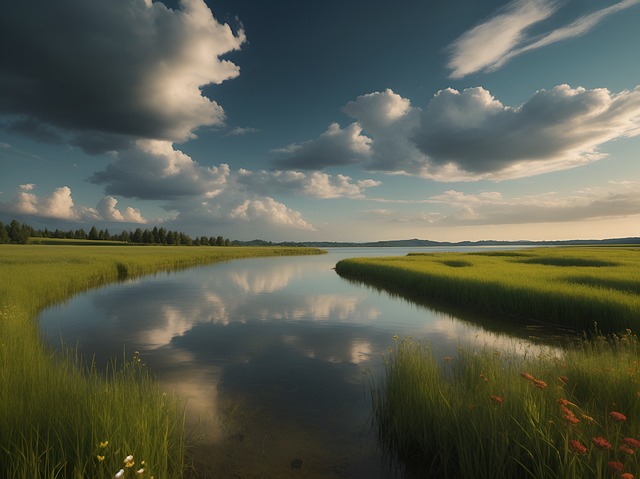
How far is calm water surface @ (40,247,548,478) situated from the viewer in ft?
21.0

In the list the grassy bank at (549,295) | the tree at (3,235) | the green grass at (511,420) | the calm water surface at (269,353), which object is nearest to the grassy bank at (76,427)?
the calm water surface at (269,353)

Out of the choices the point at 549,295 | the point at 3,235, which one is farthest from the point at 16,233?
the point at 549,295

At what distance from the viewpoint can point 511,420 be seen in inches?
195

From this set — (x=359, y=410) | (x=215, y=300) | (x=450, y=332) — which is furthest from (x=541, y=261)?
(x=359, y=410)

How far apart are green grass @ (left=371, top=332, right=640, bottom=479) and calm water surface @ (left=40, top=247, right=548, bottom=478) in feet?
2.83

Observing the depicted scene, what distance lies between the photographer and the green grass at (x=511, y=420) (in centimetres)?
416

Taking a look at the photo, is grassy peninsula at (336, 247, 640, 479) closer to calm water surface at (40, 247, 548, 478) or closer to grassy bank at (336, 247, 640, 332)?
calm water surface at (40, 247, 548, 478)

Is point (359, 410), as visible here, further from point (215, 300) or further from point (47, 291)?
point (47, 291)

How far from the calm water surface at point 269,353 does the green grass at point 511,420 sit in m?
0.86

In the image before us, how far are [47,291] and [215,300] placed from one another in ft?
35.7

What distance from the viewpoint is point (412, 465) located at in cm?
589

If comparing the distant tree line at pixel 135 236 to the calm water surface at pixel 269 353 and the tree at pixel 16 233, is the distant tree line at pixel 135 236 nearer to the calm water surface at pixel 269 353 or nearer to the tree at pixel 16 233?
the tree at pixel 16 233

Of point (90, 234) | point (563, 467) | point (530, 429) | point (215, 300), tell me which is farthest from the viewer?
point (90, 234)

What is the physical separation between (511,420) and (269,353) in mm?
→ 9421
